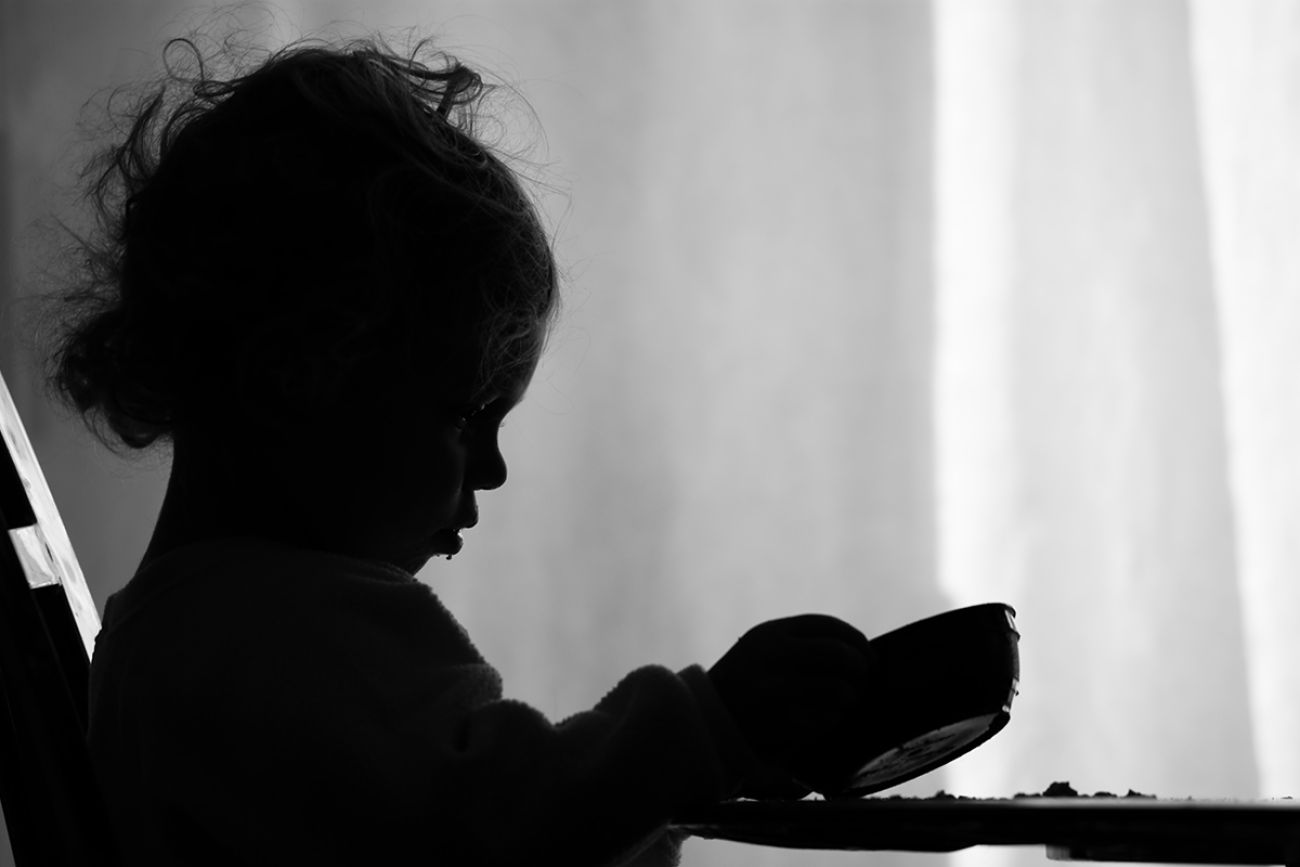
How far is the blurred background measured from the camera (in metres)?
1.32

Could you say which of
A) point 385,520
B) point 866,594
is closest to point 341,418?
point 385,520

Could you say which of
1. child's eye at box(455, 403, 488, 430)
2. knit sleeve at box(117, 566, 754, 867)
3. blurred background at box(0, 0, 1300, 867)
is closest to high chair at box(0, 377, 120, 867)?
knit sleeve at box(117, 566, 754, 867)

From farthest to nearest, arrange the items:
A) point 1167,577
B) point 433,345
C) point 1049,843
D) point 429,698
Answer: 1. point 1167,577
2. point 433,345
3. point 429,698
4. point 1049,843

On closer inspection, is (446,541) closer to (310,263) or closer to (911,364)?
(310,263)

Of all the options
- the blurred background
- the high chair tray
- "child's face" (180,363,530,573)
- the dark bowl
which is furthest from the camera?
the blurred background

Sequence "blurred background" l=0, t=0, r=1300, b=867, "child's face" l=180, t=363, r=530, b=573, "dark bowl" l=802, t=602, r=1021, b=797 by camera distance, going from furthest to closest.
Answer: "blurred background" l=0, t=0, r=1300, b=867 < "child's face" l=180, t=363, r=530, b=573 < "dark bowl" l=802, t=602, r=1021, b=797

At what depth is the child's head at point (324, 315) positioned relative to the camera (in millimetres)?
466

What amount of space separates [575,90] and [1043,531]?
709 millimetres

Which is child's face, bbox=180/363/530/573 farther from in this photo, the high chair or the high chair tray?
the high chair tray

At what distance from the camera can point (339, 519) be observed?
468mm

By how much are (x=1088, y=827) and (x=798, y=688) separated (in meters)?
0.12

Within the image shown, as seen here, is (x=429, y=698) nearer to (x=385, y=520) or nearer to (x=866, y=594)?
(x=385, y=520)

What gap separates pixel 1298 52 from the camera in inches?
53.4

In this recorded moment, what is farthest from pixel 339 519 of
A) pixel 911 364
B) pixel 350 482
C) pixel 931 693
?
pixel 911 364
